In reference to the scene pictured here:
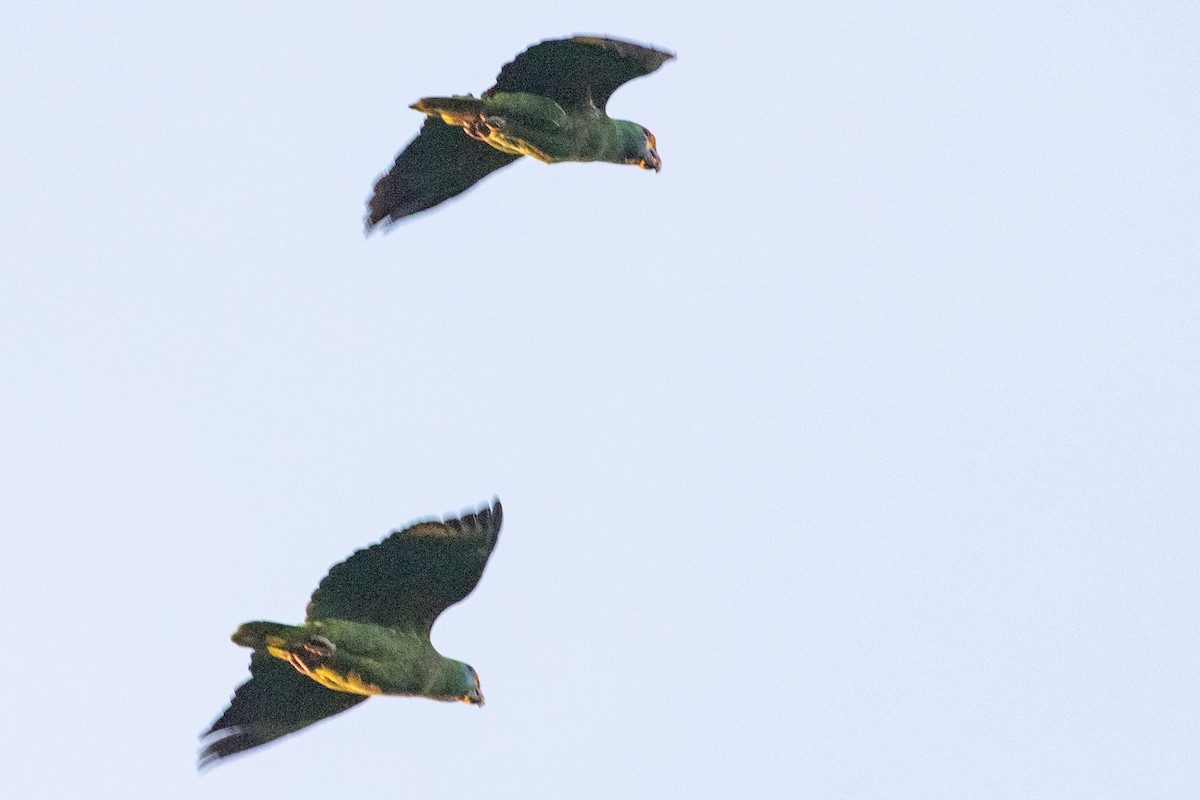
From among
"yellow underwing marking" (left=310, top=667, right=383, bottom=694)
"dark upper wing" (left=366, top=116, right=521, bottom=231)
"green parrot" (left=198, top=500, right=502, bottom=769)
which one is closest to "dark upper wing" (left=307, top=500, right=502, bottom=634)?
"green parrot" (left=198, top=500, right=502, bottom=769)

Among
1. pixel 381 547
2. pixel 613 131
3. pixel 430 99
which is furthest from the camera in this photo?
pixel 613 131

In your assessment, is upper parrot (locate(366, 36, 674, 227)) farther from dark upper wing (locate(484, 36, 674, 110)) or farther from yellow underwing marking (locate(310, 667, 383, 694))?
yellow underwing marking (locate(310, 667, 383, 694))

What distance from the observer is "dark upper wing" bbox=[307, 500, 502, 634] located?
15.6 metres

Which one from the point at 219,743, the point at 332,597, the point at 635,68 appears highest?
the point at 635,68

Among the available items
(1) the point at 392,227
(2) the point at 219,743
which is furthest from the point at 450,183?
(2) the point at 219,743

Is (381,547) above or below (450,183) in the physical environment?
below

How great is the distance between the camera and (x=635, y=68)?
17.2m

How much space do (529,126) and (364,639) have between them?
4.37 metres

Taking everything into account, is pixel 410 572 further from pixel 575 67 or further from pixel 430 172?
pixel 575 67

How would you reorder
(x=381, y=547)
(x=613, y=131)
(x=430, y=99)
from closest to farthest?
(x=381, y=547), (x=430, y=99), (x=613, y=131)

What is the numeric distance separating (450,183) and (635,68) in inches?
79.6

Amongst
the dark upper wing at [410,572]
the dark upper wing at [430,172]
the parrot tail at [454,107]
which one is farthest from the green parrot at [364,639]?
the dark upper wing at [430,172]

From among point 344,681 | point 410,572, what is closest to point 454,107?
point 410,572

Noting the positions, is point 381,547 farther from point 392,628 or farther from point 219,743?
point 219,743
